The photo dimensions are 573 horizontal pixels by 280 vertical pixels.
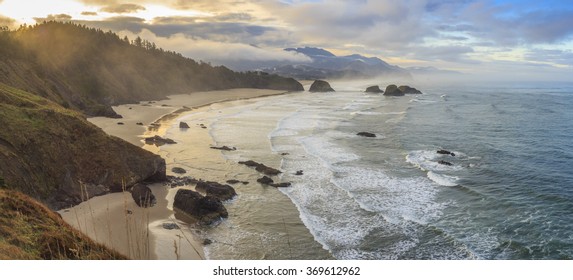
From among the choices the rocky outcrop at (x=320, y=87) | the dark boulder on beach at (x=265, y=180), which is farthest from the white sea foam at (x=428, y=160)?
the rocky outcrop at (x=320, y=87)

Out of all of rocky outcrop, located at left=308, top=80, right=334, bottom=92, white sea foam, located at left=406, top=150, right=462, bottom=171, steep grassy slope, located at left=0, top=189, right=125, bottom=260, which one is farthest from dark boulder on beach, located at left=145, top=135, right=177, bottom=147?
rocky outcrop, located at left=308, top=80, right=334, bottom=92

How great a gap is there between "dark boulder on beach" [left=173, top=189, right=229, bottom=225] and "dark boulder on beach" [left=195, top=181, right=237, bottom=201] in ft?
5.62

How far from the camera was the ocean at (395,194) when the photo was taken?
14805 mm

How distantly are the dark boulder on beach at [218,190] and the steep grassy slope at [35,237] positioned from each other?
32.6 feet

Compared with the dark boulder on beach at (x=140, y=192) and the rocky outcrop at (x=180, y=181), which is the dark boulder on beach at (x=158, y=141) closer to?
the rocky outcrop at (x=180, y=181)

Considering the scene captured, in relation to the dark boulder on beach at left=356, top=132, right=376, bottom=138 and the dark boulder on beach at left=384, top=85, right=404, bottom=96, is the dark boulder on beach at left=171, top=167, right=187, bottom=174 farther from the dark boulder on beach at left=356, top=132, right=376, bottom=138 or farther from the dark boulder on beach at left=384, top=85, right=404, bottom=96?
the dark boulder on beach at left=384, top=85, right=404, bottom=96

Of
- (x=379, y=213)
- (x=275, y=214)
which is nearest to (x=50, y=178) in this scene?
(x=275, y=214)

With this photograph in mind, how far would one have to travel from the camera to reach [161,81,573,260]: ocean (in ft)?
48.6

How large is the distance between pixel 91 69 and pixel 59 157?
2467 inches

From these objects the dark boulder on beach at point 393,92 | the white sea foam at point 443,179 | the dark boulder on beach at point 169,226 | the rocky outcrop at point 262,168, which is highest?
the dark boulder on beach at point 393,92

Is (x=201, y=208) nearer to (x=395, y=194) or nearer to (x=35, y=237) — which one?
(x=35, y=237)

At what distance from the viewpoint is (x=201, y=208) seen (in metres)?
17.7

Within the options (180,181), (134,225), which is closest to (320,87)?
(180,181)
